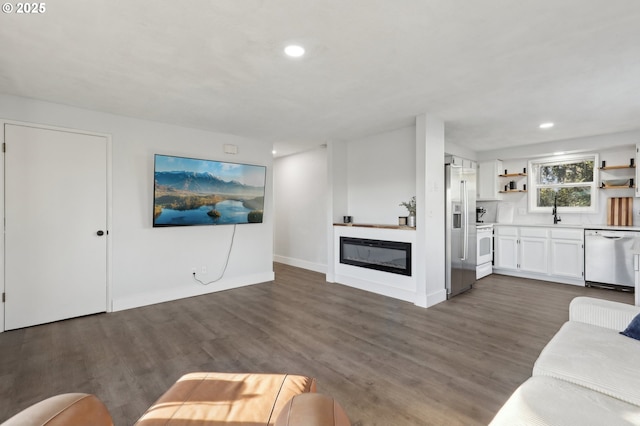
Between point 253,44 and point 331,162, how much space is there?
3.16 m

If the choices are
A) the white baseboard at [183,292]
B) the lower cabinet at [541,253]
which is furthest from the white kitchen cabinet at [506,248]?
the white baseboard at [183,292]

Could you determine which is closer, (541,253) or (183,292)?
(183,292)

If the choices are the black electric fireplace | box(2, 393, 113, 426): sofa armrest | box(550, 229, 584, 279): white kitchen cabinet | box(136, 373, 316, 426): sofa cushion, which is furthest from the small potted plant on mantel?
box(2, 393, 113, 426): sofa armrest

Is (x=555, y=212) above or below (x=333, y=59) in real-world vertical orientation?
below

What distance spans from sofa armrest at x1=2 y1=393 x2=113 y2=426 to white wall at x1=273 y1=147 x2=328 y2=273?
4748 millimetres

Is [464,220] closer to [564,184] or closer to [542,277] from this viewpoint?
[542,277]

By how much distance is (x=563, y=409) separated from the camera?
1135 mm

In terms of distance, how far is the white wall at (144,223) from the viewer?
3.54m

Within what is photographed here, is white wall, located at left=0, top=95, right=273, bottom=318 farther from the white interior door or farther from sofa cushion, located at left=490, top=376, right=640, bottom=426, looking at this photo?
sofa cushion, located at left=490, top=376, right=640, bottom=426

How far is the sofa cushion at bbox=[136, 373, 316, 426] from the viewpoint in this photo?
1.15 meters

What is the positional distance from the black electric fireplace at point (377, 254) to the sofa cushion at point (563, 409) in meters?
2.82

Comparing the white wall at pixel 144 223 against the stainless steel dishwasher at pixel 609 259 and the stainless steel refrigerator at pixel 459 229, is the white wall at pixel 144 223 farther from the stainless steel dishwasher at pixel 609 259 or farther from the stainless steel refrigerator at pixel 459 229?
the stainless steel dishwasher at pixel 609 259

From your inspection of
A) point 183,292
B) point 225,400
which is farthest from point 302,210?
point 225,400

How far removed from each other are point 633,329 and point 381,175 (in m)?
3.59
